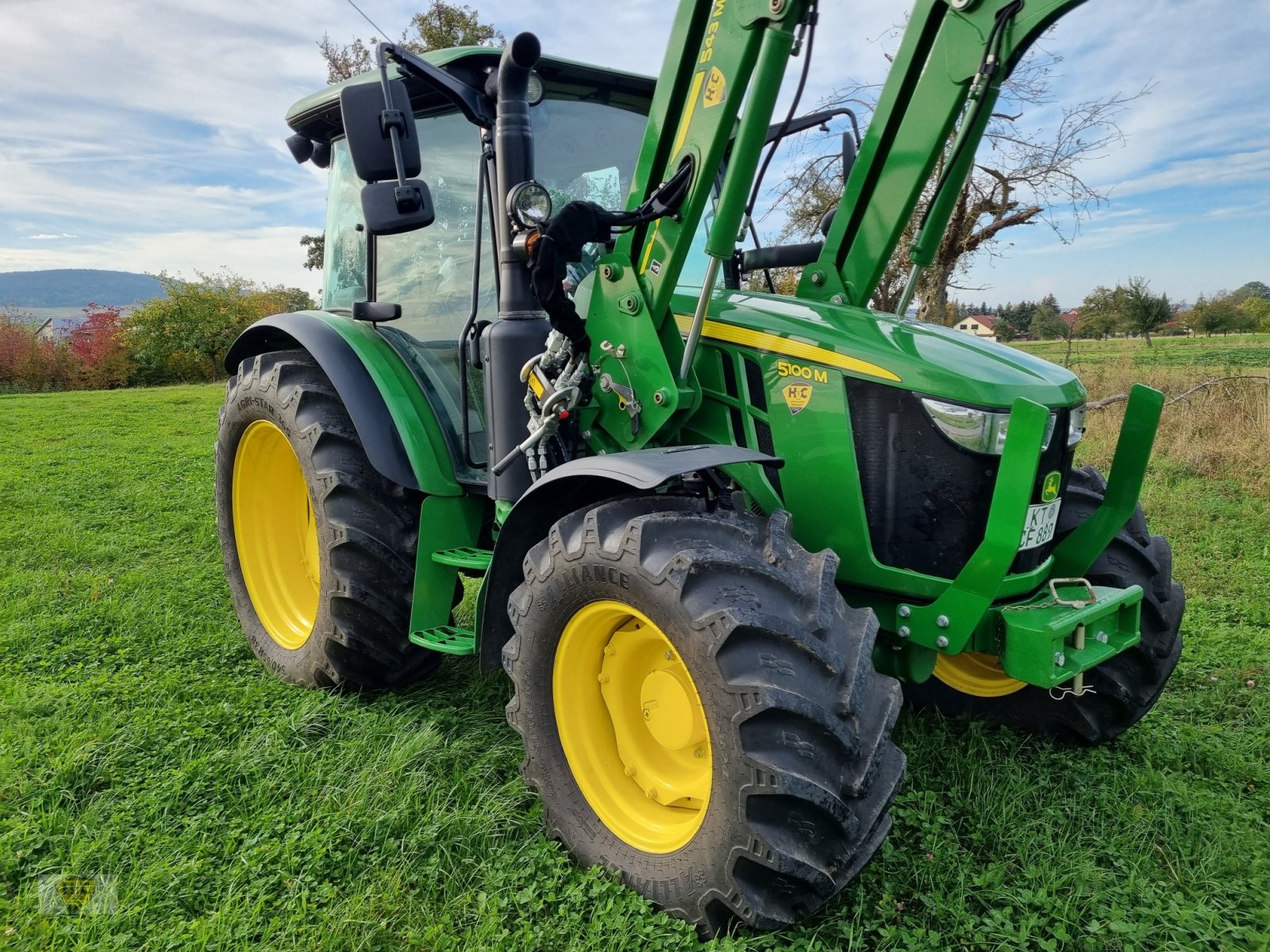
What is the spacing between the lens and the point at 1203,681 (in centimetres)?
→ 367

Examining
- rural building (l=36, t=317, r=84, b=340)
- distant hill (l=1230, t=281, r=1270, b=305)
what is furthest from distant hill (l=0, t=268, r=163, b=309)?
distant hill (l=1230, t=281, r=1270, b=305)

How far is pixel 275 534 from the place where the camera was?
405 cm

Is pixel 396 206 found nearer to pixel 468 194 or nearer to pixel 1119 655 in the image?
pixel 468 194

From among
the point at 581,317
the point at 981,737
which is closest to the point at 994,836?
the point at 981,737

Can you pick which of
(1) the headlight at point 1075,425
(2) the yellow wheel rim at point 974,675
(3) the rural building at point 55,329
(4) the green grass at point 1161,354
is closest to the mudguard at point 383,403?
(2) the yellow wheel rim at point 974,675

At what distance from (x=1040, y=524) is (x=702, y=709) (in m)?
1.19

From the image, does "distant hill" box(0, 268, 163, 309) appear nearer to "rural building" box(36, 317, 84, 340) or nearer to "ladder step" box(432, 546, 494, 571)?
"rural building" box(36, 317, 84, 340)

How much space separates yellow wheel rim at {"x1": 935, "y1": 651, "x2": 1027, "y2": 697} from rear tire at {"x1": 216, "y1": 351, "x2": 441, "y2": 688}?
2046 millimetres

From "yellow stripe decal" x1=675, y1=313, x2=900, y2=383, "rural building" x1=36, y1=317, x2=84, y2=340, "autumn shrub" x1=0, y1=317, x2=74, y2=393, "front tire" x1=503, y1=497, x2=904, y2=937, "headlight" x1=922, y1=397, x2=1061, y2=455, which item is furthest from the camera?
"rural building" x1=36, y1=317, x2=84, y2=340

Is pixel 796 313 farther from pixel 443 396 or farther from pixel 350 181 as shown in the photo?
A: pixel 350 181

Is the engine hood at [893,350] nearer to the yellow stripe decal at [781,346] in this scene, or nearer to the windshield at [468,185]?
the yellow stripe decal at [781,346]

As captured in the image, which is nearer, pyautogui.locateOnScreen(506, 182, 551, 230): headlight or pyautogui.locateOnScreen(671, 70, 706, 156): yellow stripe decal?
pyautogui.locateOnScreen(671, 70, 706, 156): yellow stripe decal

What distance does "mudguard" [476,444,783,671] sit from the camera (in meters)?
2.20

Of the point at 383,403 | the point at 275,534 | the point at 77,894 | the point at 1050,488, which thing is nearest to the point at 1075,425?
the point at 1050,488
